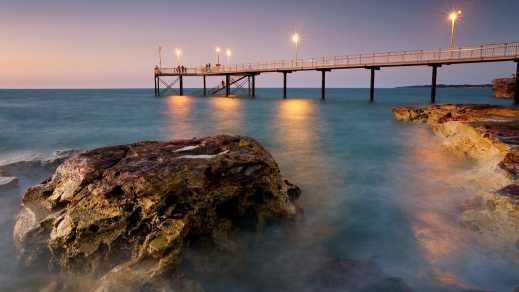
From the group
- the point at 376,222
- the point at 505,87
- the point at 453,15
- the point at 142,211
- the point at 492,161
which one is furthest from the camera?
the point at 505,87

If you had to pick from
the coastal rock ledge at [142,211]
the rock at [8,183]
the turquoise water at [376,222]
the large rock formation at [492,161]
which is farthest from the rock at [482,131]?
the rock at [8,183]

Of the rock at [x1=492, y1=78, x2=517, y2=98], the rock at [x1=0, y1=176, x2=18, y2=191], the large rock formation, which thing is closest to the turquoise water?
the rock at [x1=0, y1=176, x2=18, y2=191]

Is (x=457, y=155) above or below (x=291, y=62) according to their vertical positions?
below

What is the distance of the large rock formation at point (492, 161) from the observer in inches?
204

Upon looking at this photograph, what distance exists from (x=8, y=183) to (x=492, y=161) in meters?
11.1

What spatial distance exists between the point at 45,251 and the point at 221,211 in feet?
7.88

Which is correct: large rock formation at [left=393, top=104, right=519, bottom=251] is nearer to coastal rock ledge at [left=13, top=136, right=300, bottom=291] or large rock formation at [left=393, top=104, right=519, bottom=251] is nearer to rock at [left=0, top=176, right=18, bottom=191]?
coastal rock ledge at [left=13, top=136, right=300, bottom=291]

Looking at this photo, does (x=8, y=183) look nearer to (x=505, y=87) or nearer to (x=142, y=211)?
(x=142, y=211)

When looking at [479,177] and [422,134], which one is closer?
[479,177]

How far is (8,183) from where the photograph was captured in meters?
7.27

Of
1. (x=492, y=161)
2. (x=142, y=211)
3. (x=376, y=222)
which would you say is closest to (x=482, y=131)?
(x=492, y=161)

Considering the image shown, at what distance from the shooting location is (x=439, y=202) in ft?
21.7

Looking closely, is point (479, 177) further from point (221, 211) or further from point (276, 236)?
point (221, 211)

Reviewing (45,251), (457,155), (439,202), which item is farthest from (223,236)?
(457,155)
